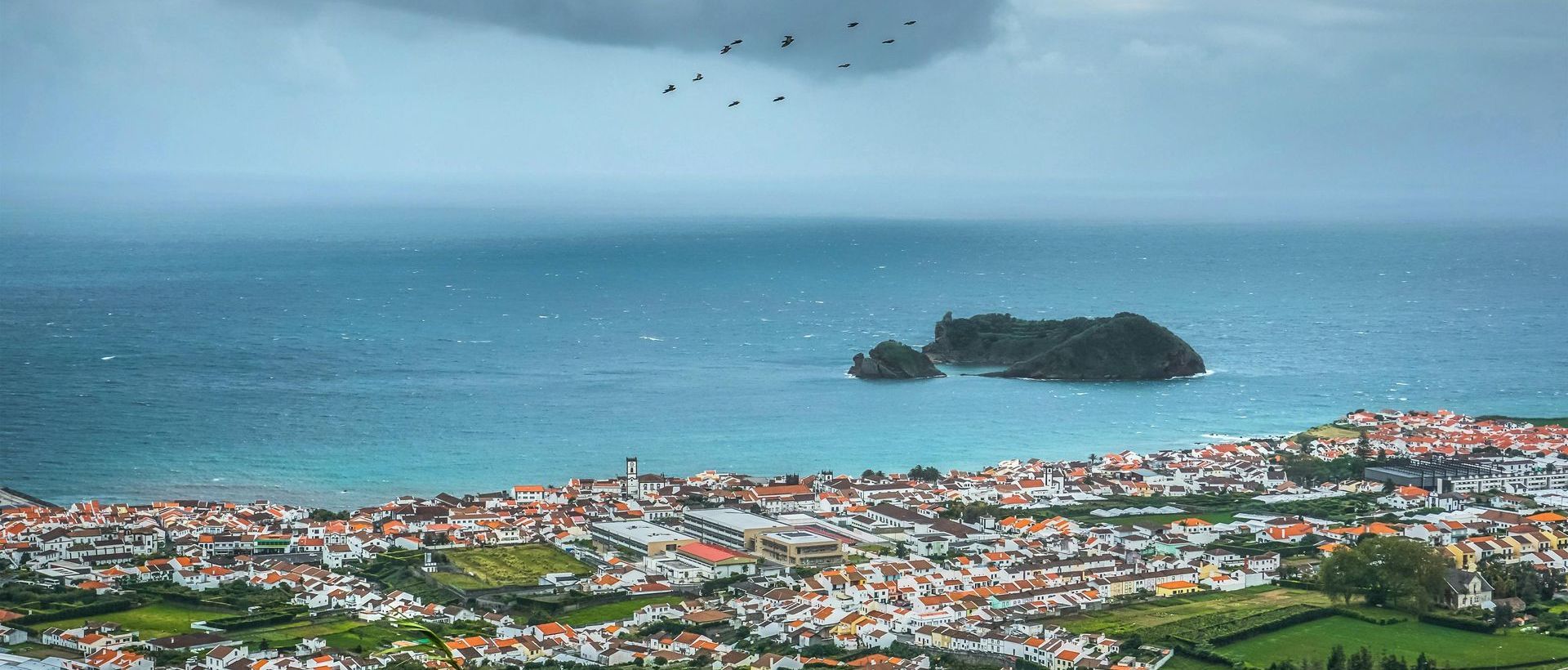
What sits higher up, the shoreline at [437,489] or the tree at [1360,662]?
the shoreline at [437,489]

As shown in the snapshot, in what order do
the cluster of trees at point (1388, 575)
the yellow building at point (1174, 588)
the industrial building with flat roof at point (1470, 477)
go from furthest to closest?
the industrial building with flat roof at point (1470, 477) → the yellow building at point (1174, 588) → the cluster of trees at point (1388, 575)

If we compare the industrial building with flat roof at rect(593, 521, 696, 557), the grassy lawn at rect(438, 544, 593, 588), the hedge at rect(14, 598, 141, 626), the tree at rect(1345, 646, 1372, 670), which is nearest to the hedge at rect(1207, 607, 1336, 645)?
the tree at rect(1345, 646, 1372, 670)

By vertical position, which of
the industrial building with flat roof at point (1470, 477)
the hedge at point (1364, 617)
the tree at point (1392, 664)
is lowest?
the tree at point (1392, 664)

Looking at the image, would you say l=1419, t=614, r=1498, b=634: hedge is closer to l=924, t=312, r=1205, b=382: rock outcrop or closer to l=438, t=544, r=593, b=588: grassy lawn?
l=438, t=544, r=593, b=588: grassy lawn

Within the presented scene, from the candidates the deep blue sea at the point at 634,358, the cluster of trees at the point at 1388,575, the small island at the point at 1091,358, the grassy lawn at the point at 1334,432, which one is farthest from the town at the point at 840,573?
the small island at the point at 1091,358

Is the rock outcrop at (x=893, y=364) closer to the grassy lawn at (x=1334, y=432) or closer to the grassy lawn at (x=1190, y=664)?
the grassy lawn at (x=1334, y=432)

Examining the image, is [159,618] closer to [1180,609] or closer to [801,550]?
[801,550]

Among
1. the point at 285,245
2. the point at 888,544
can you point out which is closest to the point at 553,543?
the point at 888,544
